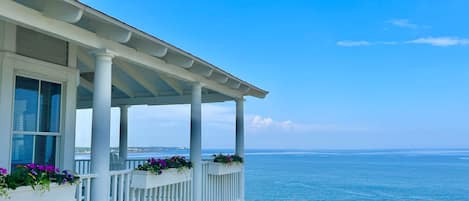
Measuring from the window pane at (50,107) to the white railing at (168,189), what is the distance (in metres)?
0.80

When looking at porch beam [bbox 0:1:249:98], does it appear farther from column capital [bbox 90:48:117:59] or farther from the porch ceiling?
the porch ceiling

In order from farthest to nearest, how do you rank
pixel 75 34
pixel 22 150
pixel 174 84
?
1. pixel 174 84
2. pixel 22 150
3. pixel 75 34

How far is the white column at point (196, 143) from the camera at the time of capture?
699cm

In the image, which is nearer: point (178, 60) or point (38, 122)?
point (38, 122)

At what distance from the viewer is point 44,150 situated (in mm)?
5160

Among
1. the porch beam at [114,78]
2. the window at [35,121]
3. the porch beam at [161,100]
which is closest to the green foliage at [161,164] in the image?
the window at [35,121]

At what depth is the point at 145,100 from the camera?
9.02 metres

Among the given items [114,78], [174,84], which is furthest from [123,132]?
[174,84]

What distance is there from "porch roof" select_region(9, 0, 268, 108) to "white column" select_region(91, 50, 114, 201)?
200 mm

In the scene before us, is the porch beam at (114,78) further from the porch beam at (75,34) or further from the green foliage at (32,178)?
the green foliage at (32,178)

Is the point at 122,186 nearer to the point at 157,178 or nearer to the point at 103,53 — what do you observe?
the point at 157,178

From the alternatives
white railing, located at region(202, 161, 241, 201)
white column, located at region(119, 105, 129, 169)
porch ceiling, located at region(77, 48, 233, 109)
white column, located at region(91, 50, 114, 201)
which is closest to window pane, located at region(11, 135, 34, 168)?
white column, located at region(91, 50, 114, 201)

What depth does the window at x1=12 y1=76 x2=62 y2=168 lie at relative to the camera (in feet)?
15.8

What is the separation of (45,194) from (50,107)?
185 cm
